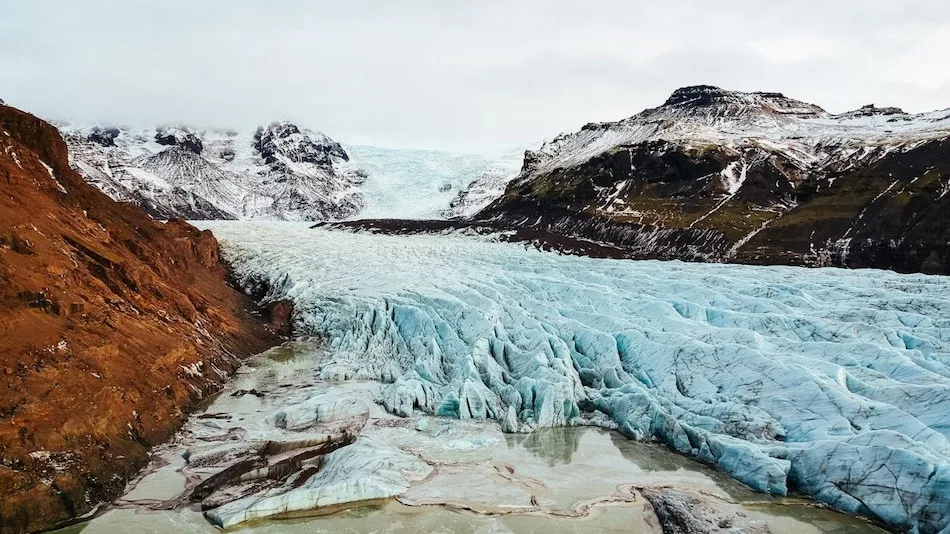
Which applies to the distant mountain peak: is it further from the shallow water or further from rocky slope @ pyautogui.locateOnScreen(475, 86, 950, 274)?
the shallow water

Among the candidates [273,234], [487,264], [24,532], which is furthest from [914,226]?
[24,532]

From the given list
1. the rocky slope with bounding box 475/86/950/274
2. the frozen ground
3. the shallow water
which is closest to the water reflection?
the shallow water

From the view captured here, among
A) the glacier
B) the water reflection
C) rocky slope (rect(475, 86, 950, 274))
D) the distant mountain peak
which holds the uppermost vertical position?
the distant mountain peak

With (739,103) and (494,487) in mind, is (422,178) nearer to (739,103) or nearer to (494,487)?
(739,103)

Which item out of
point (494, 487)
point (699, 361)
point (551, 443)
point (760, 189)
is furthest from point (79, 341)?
point (760, 189)

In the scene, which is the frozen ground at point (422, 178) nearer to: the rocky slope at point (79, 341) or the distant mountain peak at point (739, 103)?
the distant mountain peak at point (739, 103)

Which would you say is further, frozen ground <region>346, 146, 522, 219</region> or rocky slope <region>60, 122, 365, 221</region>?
frozen ground <region>346, 146, 522, 219</region>
